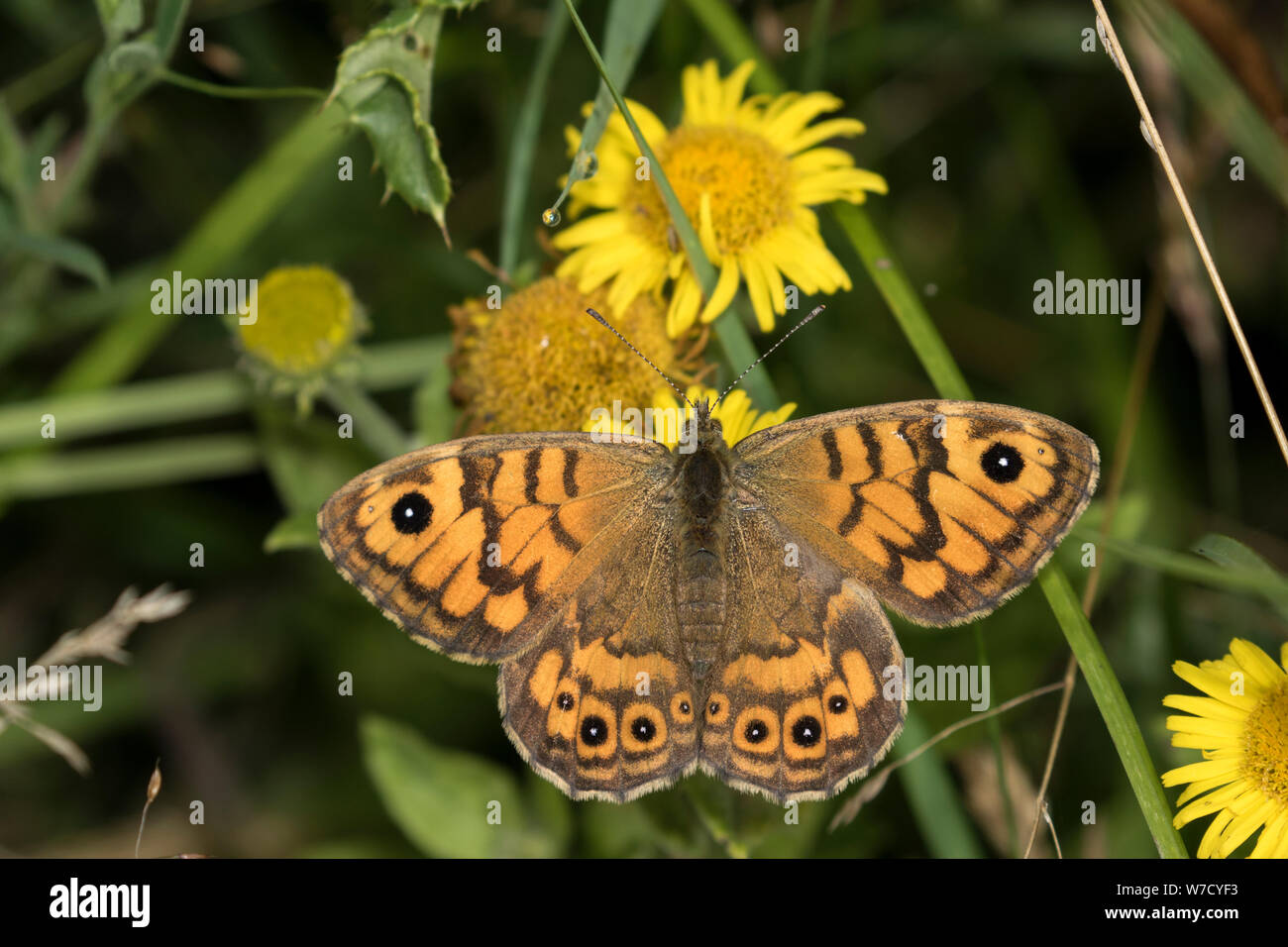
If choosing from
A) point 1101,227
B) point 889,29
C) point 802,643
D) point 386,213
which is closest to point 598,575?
point 802,643

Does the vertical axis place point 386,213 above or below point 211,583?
above

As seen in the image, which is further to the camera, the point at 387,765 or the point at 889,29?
the point at 889,29

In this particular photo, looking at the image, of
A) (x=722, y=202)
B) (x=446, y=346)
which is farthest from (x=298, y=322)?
(x=722, y=202)

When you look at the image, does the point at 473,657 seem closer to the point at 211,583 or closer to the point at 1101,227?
the point at 211,583

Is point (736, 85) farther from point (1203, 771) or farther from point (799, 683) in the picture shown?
point (1203, 771)

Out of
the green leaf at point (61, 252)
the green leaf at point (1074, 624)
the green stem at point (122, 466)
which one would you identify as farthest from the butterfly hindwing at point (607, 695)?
the green leaf at point (61, 252)

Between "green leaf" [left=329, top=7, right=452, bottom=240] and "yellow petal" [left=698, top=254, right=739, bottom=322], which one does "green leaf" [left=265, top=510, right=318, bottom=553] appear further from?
"yellow petal" [left=698, top=254, right=739, bottom=322]

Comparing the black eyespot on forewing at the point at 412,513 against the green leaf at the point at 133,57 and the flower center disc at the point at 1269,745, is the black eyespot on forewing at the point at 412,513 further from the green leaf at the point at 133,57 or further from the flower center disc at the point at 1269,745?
the flower center disc at the point at 1269,745
